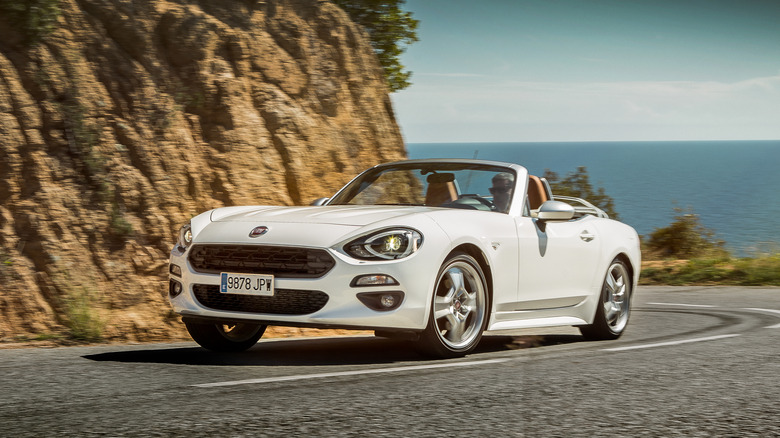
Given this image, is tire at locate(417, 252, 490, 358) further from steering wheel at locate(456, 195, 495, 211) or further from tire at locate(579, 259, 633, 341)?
tire at locate(579, 259, 633, 341)

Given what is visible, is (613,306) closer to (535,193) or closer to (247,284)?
(535,193)

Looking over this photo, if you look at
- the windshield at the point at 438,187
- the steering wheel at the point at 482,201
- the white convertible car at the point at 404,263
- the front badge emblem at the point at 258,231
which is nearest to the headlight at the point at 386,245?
the white convertible car at the point at 404,263

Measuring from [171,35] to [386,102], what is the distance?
14.6 feet

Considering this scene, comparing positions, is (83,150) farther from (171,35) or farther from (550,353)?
(550,353)

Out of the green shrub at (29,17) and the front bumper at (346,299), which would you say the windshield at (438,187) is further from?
the green shrub at (29,17)

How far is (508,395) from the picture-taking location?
512cm

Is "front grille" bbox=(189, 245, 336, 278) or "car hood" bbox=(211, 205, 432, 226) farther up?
"car hood" bbox=(211, 205, 432, 226)

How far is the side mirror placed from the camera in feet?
24.7

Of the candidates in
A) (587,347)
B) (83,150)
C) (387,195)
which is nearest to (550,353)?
(587,347)

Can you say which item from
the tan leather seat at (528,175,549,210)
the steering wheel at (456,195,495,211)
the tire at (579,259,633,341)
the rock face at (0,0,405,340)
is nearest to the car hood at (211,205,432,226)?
the steering wheel at (456,195,495,211)

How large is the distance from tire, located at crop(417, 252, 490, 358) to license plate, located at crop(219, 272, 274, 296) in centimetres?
107

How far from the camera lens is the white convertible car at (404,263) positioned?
6.16 metres

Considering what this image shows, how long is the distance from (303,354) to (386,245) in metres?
1.20

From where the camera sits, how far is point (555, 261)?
7.79 m
